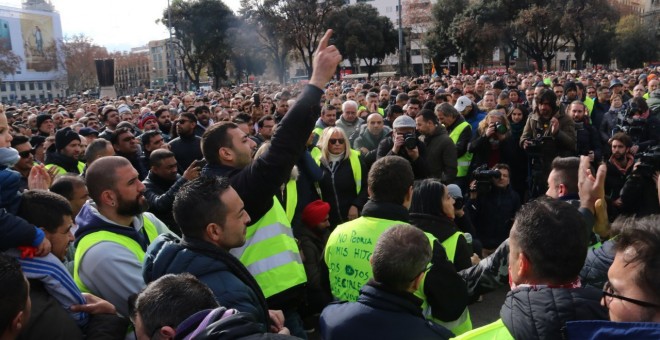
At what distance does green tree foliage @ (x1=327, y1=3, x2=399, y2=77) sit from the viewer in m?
42.3

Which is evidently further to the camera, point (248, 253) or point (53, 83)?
point (53, 83)

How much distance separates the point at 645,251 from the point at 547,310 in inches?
13.0

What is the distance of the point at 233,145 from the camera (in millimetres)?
3033

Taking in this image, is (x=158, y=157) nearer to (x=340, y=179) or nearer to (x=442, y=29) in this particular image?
(x=340, y=179)

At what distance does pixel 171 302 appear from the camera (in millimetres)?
1691

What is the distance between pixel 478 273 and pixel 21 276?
2.02 meters

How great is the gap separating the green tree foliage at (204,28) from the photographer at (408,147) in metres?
38.4

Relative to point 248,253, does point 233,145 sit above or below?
above

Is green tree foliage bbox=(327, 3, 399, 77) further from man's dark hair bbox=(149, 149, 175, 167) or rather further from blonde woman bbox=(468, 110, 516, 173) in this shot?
man's dark hair bbox=(149, 149, 175, 167)

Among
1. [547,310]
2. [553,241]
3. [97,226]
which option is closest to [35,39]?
[97,226]

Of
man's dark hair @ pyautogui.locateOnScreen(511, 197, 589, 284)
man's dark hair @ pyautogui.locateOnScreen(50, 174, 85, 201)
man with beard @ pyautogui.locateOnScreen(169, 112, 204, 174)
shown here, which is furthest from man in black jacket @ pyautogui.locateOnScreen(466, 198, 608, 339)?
man with beard @ pyautogui.locateOnScreen(169, 112, 204, 174)

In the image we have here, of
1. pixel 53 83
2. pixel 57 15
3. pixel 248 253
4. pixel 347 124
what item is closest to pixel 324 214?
pixel 248 253

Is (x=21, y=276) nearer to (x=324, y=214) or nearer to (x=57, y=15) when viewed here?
(x=324, y=214)

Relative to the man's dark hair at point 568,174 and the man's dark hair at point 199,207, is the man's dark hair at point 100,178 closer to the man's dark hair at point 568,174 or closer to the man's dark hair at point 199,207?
the man's dark hair at point 199,207
